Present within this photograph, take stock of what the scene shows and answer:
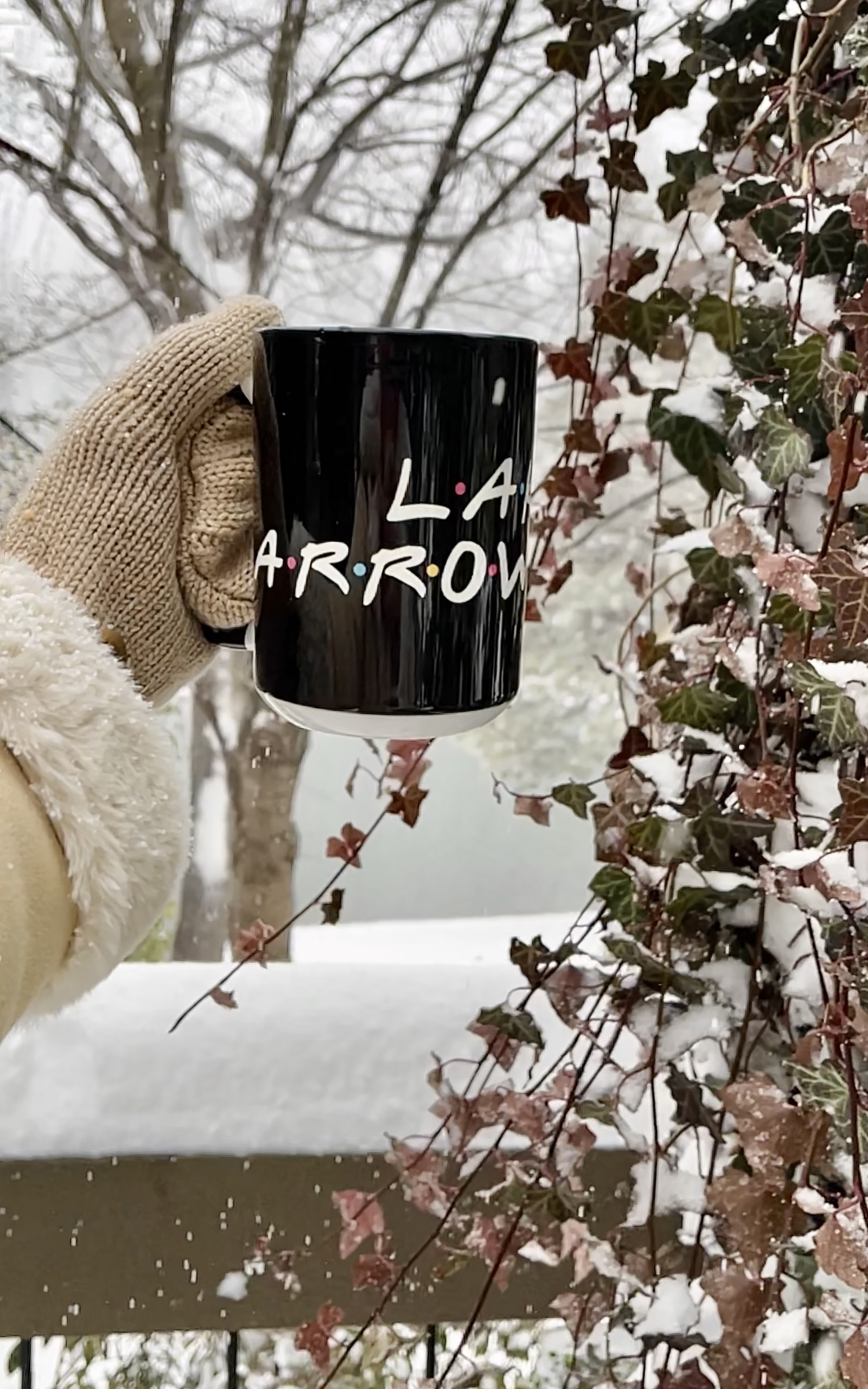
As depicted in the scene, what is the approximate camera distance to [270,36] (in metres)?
0.86

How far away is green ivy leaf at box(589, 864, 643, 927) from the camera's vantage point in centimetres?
55

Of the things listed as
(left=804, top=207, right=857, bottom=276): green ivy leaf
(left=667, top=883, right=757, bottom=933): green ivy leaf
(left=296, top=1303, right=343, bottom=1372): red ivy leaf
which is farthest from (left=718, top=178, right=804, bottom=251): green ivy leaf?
(left=296, top=1303, right=343, bottom=1372): red ivy leaf

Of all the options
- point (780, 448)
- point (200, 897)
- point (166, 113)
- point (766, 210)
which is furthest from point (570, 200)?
point (200, 897)

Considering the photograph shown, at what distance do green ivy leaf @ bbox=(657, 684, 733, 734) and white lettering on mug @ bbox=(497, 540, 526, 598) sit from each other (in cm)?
13

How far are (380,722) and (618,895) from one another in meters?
0.24

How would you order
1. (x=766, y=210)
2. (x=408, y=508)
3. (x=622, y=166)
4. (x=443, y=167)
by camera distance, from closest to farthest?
1. (x=408, y=508)
2. (x=766, y=210)
3. (x=622, y=166)
4. (x=443, y=167)

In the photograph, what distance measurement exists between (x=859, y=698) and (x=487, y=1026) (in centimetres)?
34

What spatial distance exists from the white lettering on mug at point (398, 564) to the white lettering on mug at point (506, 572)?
0.11 feet

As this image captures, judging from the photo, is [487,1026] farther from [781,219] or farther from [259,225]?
[259,225]

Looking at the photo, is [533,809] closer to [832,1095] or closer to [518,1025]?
[518,1025]

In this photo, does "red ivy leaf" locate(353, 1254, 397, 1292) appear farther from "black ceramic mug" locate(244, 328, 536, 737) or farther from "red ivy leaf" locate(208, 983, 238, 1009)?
"black ceramic mug" locate(244, 328, 536, 737)

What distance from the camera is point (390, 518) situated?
0.37 meters

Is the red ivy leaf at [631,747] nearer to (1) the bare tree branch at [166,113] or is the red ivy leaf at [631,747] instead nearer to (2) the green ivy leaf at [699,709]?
(2) the green ivy leaf at [699,709]

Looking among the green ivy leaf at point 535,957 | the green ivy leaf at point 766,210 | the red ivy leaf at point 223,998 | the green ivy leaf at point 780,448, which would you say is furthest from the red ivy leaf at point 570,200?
the red ivy leaf at point 223,998
